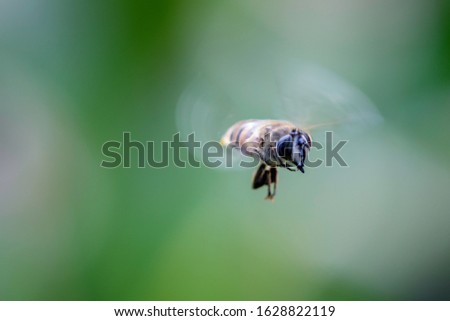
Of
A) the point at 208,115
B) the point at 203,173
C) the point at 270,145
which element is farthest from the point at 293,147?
the point at 203,173

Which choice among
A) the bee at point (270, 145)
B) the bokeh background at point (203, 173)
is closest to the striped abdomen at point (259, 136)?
the bee at point (270, 145)

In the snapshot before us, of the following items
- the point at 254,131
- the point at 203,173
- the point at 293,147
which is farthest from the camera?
the point at 203,173

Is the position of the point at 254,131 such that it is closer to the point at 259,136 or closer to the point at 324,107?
the point at 259,136

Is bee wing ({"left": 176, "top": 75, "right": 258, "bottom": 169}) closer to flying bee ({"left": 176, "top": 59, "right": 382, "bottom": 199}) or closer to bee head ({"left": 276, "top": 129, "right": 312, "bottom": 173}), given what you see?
flying bee ({"left": 176, "top": 59, "right": 382, "bottom": 199})

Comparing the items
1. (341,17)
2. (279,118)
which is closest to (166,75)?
(279,118)

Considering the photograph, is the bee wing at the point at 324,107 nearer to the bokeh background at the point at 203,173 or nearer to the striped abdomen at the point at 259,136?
the striped abdomen at the point at 259,136

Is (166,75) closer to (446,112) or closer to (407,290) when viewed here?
(446,112)
